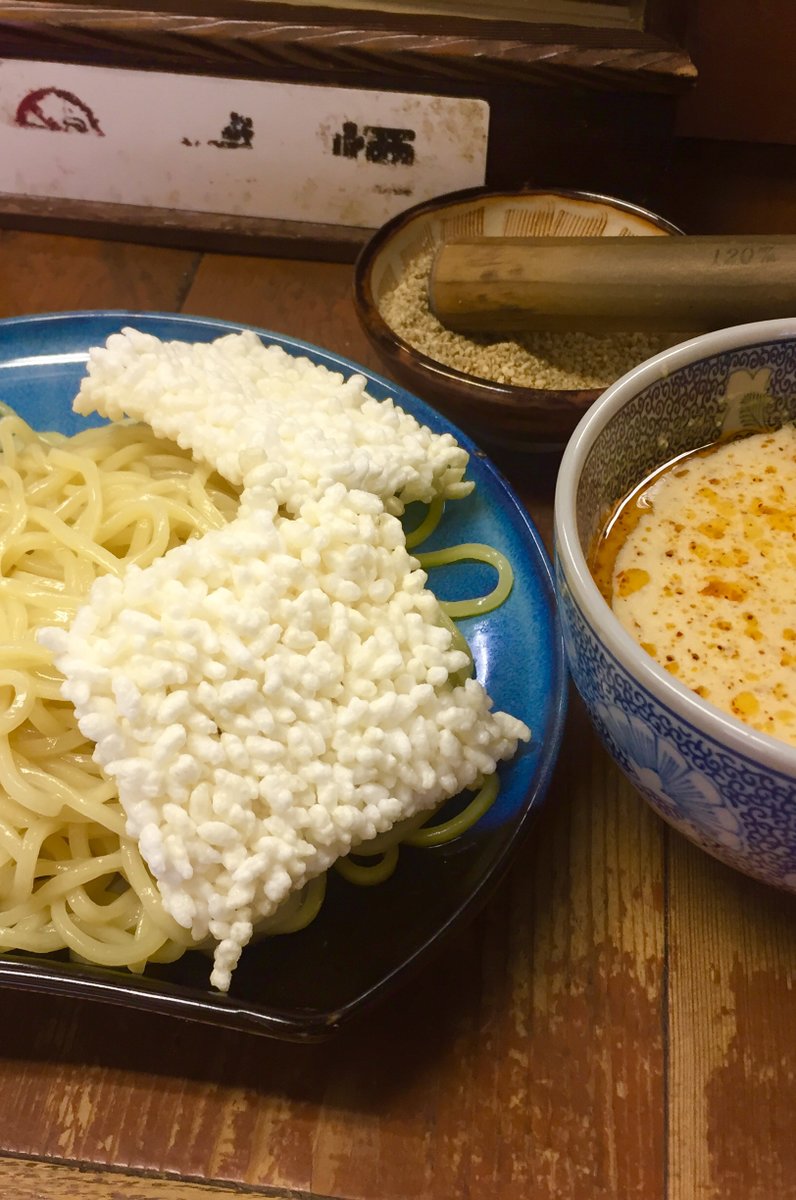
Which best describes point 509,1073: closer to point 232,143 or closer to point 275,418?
point 275,418

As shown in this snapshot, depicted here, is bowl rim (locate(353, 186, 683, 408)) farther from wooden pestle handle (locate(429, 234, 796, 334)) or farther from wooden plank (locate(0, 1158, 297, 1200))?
wooden plank (locate(0, 1158, 297, 1200))

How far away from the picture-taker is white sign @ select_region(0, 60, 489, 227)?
1.35 meters

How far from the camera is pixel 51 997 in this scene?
2.73 feet

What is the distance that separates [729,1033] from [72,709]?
2.07 ft

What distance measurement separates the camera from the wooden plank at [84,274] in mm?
1475

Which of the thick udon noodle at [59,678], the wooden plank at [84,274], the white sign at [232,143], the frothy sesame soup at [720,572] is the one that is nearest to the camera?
the frothy sesame soup at [720,572]

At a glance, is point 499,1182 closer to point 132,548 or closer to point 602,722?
point 602,722

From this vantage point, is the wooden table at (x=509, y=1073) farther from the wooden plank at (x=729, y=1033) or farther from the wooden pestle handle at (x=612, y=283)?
the wooden pestle handle at (x=612, y=283)

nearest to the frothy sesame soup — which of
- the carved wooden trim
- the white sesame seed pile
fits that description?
the white sesame seed pile

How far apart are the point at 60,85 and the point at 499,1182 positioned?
1.41 metres

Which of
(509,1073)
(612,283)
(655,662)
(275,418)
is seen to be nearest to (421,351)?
(612,283)

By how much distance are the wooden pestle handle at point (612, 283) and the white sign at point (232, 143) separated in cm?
20

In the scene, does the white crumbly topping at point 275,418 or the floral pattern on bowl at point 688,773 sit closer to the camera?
the floral pattern on bowl at point 688,773

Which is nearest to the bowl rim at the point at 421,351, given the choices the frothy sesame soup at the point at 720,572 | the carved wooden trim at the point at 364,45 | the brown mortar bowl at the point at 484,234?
the brown mortar bowl at the point at 484,234
